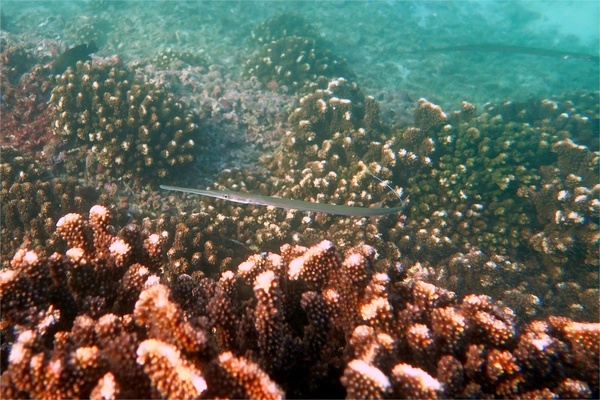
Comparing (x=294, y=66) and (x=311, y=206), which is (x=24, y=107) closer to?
(x=311, y=206)

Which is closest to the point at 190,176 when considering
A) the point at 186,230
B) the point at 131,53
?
the point at 186,230

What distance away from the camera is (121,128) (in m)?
6.34

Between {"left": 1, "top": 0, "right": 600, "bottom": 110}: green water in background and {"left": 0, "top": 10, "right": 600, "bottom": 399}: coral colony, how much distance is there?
3193mm

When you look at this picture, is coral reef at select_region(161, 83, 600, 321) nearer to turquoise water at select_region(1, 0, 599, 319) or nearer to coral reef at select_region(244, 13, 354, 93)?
turquoise water at select_region(1, 0, 599, 319)

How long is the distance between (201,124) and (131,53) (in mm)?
7415

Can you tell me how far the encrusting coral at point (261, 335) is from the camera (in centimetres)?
187

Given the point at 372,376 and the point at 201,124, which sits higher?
the point at 372,376

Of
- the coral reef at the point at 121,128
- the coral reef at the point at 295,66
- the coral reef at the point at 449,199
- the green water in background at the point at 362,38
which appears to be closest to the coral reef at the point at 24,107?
the coral reef at the point at 121,128

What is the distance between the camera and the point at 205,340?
1.95 meters

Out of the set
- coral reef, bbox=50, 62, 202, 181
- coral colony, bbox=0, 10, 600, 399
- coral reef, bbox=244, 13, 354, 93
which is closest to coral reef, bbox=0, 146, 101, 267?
coral colony, bbox=0, 10, 600, 399

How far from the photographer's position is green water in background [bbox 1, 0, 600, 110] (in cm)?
1362

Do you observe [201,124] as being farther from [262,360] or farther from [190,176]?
[262,360]

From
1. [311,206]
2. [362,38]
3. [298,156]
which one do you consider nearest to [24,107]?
[298,156]

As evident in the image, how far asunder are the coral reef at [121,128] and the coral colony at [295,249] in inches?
1.5
